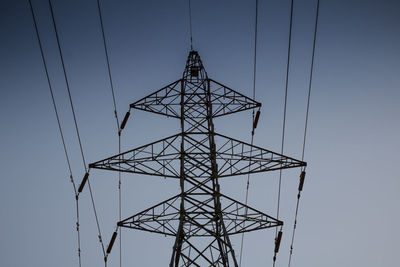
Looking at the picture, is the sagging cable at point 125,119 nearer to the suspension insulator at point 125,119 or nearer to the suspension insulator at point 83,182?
the suspension insulator at point 125,119

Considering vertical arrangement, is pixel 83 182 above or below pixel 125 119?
below

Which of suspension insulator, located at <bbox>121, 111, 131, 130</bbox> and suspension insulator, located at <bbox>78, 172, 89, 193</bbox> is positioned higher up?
suspension insulator, located at <bbox>121, 111, 131, 130</bbox>

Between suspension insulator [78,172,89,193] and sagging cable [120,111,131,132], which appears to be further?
sagging cable [120,111,131,132]

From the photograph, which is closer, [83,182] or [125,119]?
[83,182]

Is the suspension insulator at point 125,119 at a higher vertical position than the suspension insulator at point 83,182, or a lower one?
higher

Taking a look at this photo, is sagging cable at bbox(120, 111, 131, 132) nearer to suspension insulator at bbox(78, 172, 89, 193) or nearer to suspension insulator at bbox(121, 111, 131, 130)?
suspension insulator at bbox(121, 111, 131, 130)

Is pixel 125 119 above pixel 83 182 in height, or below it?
above

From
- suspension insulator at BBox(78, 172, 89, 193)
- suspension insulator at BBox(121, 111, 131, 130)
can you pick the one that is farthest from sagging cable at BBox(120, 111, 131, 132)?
suspension insulator at BBox(78, 172, 89, 193)

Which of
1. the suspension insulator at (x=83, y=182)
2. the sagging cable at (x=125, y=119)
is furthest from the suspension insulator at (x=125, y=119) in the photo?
the suspension insulator at (x=83, y=182)

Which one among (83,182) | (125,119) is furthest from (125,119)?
(83,182)

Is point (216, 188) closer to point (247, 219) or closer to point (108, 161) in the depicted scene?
point (247, 219)

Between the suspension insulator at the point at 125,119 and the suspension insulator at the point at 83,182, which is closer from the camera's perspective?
the suspension insulator at the point at 83,182

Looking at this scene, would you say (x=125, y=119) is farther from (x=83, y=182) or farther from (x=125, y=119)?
(x=83, y=182)

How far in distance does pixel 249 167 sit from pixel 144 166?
3.17 metres
